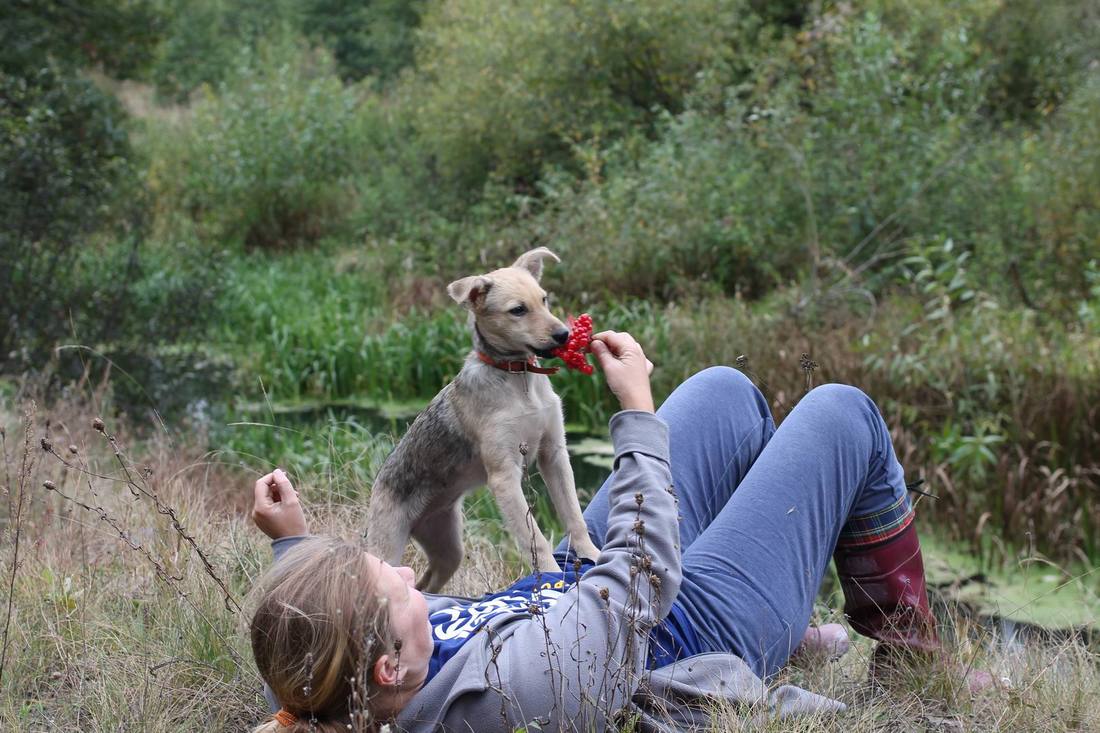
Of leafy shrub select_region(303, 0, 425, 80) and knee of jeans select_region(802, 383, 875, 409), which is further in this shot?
leafy shrub select_region(303, 0, 425, 80)

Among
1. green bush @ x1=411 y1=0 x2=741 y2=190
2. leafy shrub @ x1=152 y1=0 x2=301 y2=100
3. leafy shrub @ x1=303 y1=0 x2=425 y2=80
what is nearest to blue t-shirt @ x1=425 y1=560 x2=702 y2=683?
green bush @ x1=411 y1=0 x2=741 y2=190

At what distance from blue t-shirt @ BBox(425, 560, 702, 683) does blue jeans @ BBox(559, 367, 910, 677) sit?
0.04m

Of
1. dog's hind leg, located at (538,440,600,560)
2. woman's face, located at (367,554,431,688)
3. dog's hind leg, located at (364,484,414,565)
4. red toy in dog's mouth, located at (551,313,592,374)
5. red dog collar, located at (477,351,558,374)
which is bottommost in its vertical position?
dog's hind leg, located at (364,484,414,565)

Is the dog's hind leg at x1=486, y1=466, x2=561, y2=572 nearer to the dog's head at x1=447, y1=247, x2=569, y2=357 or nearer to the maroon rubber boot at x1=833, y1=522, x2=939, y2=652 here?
the dog's head at x1=447, y1=247, x2=569, y2=357

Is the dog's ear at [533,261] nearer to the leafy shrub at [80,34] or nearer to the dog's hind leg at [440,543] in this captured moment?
the dog's hind leg at [440,543]

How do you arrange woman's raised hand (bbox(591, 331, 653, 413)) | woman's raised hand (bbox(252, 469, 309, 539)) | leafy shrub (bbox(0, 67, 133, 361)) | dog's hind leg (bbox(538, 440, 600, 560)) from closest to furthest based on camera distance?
woman's raised hand (bbox(591, 331, 653, 413))
woman's raised hand (bbox(252, 469, 309, 539))
dog's hind leg (bbox(538, 440, 600, 560))
leafy shrub (bbox(0, 67, 133, 361))

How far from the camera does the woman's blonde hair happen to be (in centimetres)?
212

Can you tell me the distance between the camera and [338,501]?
4785 mm

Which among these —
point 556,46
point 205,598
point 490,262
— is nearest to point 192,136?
point 556,46

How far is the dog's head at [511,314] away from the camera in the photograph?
340 cm

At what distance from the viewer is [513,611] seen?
96.1 inches

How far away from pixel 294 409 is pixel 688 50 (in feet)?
23.6

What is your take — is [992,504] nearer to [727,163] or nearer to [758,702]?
[758,702]

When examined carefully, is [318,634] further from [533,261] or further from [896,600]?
[533,261]
